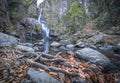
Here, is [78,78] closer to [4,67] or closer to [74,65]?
[74,65]

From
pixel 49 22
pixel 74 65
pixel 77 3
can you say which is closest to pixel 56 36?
pixel 49 22

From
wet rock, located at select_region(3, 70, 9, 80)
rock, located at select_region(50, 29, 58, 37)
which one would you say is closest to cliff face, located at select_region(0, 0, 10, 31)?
rock, located at select_region(50, 29, 58, 37)

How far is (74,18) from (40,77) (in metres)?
21.6

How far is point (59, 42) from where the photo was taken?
17.5 m

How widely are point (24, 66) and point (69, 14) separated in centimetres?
2228

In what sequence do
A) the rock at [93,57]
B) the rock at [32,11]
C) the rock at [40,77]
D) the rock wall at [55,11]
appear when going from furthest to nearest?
the rock wall at [55,11], the rock at [32,11], the rock at [93,57], the rock at [40,77]

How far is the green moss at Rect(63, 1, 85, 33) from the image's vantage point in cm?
2431

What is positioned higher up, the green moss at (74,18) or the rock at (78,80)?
the green moss at (74,18)

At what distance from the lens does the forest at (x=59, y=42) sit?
4.67 metres

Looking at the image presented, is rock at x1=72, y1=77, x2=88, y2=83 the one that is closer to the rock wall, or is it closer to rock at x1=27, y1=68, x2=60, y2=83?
rock at x1=27, y1=68, x2=60, y2=83

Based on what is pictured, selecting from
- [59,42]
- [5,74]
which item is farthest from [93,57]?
[59,42]

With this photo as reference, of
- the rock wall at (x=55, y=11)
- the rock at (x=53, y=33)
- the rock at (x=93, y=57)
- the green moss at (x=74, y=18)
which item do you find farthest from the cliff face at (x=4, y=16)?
the rock at (x=93, y=57)

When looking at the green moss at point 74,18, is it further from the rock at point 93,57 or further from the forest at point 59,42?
the rock at point 93,57

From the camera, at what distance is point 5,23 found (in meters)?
17.2
